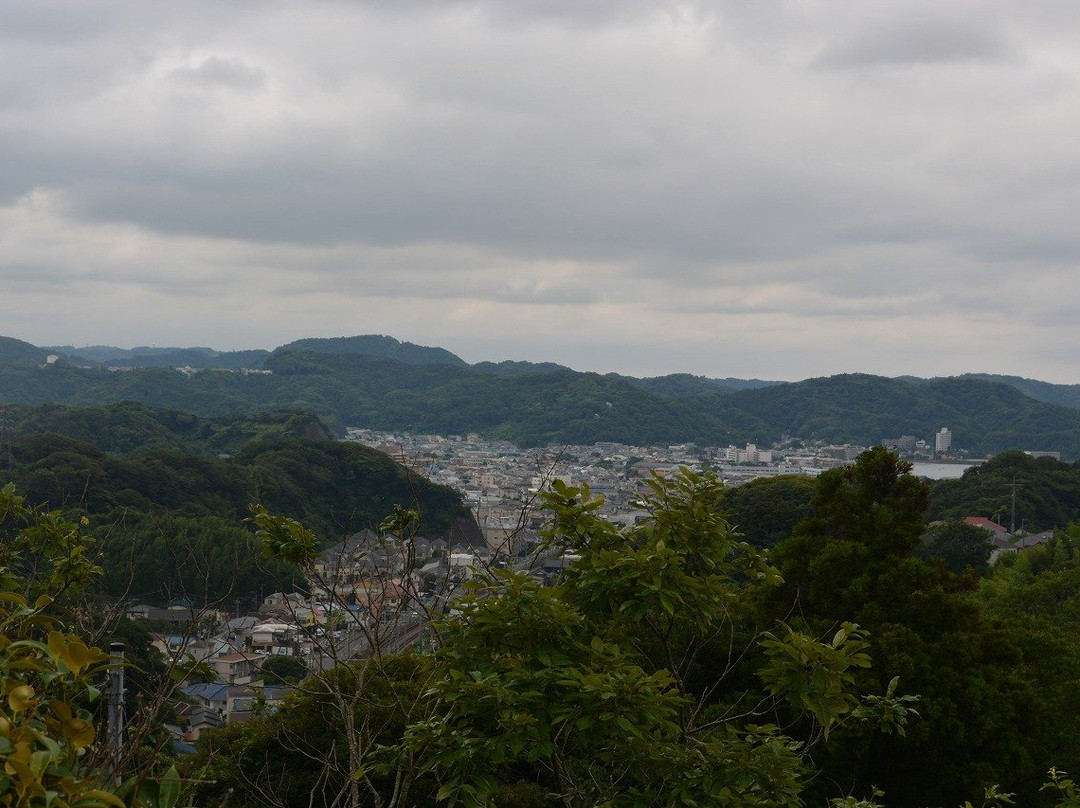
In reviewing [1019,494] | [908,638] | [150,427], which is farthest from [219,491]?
[908,638]

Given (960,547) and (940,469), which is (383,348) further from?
(960,547)

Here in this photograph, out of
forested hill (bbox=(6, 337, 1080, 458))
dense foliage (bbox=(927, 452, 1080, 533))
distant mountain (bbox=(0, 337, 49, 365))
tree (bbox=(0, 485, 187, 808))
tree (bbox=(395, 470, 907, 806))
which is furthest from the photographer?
distant mountain (bbox=(0, 337, 49, 365))

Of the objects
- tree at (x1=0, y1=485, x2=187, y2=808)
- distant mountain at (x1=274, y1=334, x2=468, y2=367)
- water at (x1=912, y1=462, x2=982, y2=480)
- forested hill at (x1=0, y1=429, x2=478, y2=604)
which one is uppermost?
distant mountain at (x1=274, y1=334, x2=468, y2=367)

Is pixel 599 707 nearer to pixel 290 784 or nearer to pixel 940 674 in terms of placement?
pixel 290 784

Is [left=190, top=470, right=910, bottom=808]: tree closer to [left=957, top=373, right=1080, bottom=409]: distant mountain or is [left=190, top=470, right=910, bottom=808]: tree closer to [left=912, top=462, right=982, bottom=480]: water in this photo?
[left=912, top=462, right=982, bottom=480]: water

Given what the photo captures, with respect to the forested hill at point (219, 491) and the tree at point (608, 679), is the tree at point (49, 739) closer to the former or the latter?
the tree at point (608, 679)

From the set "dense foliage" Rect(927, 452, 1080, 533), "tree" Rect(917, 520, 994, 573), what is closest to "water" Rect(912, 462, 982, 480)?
"dense foliage" Rect(927, 452, 1080, 533)
